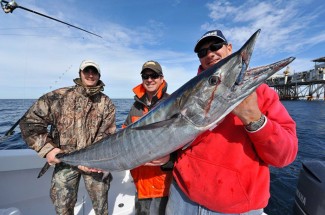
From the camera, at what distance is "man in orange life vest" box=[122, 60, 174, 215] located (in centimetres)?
261

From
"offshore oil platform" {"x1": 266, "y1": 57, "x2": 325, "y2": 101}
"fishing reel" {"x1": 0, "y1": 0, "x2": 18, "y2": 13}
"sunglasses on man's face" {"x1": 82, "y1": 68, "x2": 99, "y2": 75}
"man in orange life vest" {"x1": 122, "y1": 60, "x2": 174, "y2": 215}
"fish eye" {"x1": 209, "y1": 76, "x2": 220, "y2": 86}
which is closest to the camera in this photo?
"fish eye" {"x1": 209, "y1": 76, "x2": 220, "y2": 86}

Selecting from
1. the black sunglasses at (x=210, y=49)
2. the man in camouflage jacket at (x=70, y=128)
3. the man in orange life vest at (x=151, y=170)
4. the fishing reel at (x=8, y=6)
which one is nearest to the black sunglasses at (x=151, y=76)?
the man in orange life vest at (x=151, y=170)

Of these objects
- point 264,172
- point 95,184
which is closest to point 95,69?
point 95,184

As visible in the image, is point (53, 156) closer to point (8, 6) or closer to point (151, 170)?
point (151, 170)

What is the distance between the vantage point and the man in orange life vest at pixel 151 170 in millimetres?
2605

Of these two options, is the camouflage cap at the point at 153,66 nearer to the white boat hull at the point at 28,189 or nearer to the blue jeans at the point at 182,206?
the blue jeans at the point at 182,206

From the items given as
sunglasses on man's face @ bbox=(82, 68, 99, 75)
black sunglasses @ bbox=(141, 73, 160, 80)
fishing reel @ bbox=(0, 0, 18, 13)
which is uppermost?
fishing reel @ bbox=(0, 0, 18, 13)

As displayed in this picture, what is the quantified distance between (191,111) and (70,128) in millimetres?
1976

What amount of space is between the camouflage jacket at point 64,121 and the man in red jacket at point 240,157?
1.64 metres

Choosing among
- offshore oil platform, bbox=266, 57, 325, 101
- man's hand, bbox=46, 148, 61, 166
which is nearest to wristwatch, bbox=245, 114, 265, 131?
man's hand, bbox=46, 148, 61, 166

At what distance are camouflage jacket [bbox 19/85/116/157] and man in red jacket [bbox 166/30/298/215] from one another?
5.38ft

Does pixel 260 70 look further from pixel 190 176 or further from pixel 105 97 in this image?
pixel 105 97

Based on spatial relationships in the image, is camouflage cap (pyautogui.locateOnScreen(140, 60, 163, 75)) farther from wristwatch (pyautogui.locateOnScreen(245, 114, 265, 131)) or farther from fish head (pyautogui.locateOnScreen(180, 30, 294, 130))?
wristwatch (pyautogui.locateOnScreen(245, 114, 265, 131))

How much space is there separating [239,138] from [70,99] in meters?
2.34
